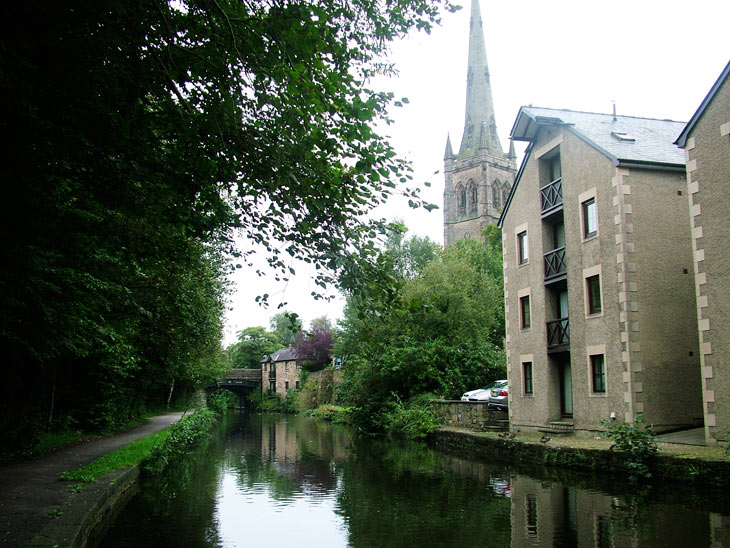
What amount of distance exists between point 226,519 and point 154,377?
22.1m

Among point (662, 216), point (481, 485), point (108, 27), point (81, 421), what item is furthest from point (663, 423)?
point (81, 421)

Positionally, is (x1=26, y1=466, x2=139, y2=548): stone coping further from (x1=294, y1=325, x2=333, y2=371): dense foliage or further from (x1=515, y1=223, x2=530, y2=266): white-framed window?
(x1=294, y1=325, x2=333, y2=371): dense foliage

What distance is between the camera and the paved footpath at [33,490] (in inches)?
296

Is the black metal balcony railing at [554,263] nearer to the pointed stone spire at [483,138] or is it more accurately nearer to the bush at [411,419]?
the bush at [411,419]

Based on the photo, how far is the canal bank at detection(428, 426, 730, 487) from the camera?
11.6m

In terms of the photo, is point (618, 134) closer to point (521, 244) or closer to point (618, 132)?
point (618, 132)

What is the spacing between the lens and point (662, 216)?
60.4 feet

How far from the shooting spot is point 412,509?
1055 cm

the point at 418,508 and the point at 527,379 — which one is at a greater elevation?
the point at 527,379

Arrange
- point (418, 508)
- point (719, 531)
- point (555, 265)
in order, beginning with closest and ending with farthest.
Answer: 1. point (719, 531)
2. point (418, 508)
3. point (555, 265)

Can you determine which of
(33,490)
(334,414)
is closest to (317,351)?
(334,414)

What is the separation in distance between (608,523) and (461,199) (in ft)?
250

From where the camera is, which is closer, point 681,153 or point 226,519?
point 226,519

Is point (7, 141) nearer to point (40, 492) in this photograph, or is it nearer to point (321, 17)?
point (321, 17)
